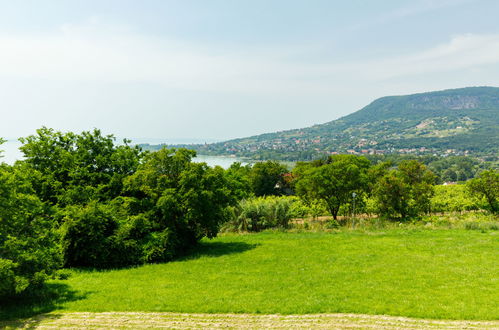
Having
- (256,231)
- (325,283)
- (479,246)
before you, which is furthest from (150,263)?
(479,246)

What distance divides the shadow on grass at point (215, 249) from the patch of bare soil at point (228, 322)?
7949 mm

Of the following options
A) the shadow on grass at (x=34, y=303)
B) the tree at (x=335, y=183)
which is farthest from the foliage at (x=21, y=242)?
the tree at (x=335, y=183)

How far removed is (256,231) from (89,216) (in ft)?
47.1

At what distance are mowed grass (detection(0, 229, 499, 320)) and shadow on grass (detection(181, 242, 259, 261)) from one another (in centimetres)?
6

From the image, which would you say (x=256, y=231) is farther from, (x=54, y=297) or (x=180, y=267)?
(x=54, y=297)

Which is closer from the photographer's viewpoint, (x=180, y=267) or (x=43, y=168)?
(x=180, y=267)

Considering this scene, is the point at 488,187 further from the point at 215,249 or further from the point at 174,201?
the point at 174,201

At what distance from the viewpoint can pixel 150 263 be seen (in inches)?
702

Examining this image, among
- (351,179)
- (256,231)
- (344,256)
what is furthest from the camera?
(351,179)

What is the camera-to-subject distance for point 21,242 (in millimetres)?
11281

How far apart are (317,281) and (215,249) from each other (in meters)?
8.62

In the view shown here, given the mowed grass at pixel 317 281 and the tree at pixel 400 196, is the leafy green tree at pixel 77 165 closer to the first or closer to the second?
the mowed grass at pixel 317 281

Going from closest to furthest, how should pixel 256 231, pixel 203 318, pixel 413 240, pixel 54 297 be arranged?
pixel 203 318, pixel 54 297, pixel 413 240, pixel 256 231

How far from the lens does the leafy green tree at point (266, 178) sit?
56341 millimetres
